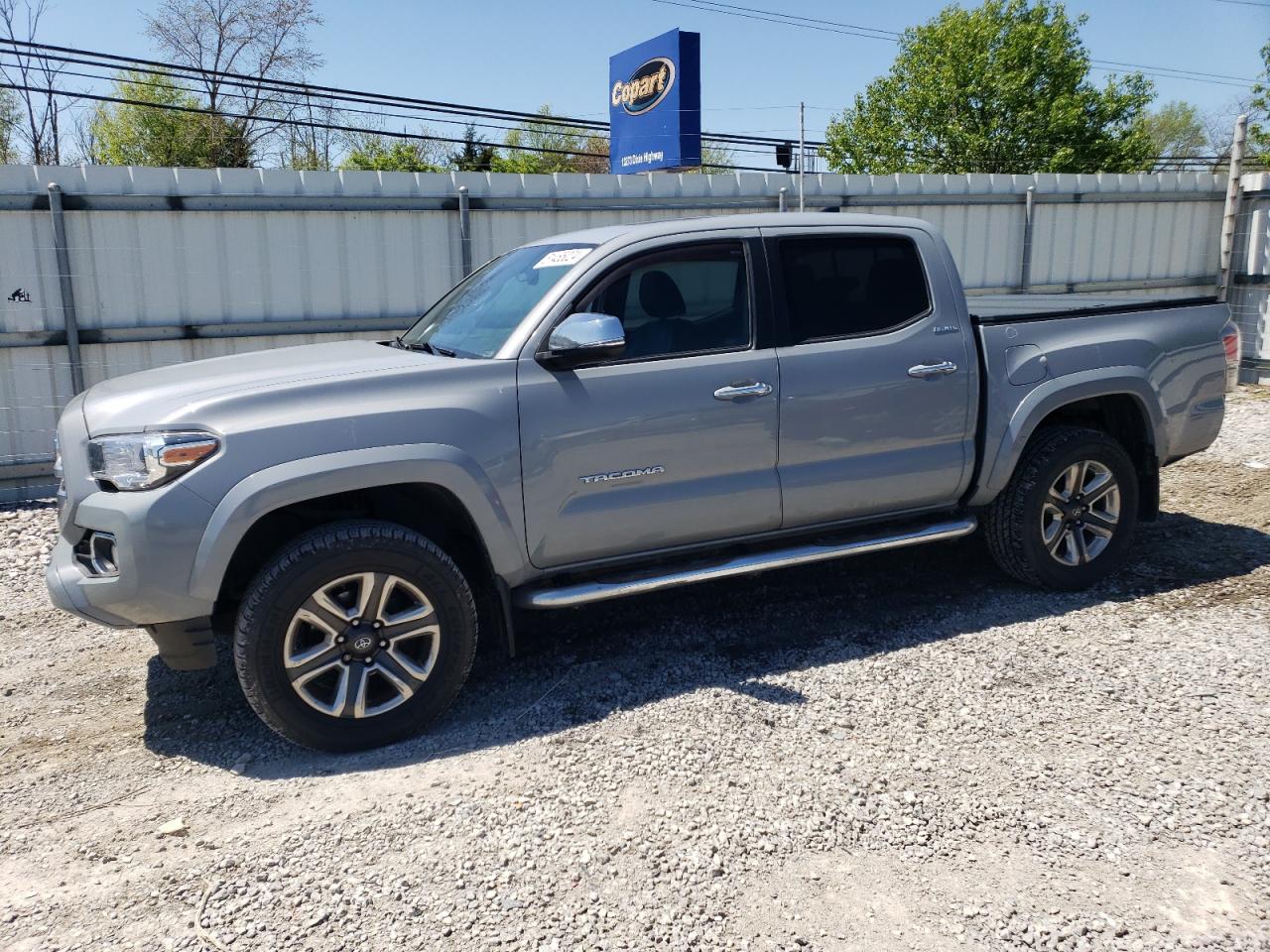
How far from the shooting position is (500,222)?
9188mm

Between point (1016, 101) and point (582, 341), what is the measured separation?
34408 millimetres

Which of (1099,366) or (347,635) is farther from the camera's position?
(1099,366)

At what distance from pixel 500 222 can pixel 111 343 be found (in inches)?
133

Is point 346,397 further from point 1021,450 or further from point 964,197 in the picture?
point 964,197

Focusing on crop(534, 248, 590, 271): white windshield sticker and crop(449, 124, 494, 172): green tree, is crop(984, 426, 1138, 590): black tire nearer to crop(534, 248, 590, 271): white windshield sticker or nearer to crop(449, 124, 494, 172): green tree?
crop(534, 248, 590, 271): white windshield sticker

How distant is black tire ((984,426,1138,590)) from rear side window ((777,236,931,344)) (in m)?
1.05

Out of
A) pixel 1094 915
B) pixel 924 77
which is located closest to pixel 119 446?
pixel 1094 915

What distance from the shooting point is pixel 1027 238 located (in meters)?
11.9

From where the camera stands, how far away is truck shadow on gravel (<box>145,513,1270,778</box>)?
158 inches

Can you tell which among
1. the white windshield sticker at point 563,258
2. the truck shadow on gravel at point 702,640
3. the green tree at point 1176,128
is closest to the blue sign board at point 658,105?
the truck shadow on gravel at point 702,640

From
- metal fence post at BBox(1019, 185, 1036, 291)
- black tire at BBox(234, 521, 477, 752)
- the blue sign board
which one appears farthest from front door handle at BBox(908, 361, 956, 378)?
the blue sign board

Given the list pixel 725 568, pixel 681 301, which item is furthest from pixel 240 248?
pixel 725 568

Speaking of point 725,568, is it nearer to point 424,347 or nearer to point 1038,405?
point 424,347

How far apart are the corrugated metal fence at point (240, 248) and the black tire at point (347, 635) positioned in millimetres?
5267
